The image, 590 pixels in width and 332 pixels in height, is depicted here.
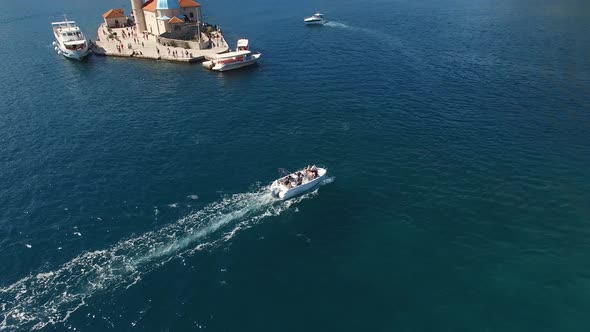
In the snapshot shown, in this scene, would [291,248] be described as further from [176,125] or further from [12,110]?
[12,110]

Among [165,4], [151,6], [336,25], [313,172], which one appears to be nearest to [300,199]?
[313,172]

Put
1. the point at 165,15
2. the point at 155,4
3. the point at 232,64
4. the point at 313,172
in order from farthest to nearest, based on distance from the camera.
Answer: the point at 155,4 → the point at 165,15 → the point at 232,64 → the point at 313,172

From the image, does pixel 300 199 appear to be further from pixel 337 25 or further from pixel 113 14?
pixel 113 14

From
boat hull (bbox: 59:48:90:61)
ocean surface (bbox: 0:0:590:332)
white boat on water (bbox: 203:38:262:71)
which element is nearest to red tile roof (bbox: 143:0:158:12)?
boat hull (bbox: 59:48:90:61)

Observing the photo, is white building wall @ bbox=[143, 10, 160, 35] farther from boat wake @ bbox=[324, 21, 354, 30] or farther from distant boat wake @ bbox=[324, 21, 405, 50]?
distant boat wake @ bbox=[324, 21, 405, 50]

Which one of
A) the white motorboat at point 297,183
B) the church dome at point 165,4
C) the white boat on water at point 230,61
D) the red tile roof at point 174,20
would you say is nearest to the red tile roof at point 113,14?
the church dome at point 165,4
